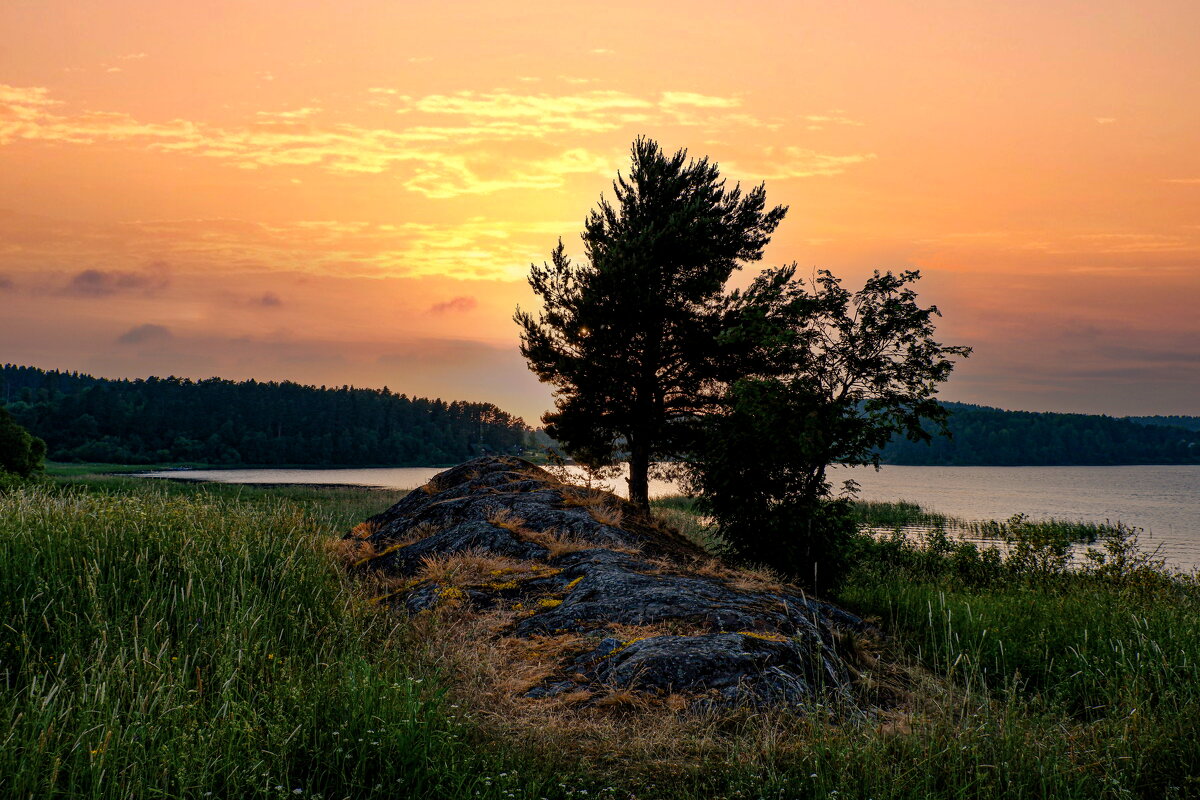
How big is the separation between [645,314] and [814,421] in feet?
25.1

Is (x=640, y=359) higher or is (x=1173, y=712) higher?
(x=640, y=359)

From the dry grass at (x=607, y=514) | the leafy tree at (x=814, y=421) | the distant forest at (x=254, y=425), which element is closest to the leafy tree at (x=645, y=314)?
the leafy tree at (x=814, y=421)

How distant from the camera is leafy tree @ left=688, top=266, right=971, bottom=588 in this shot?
14.2 m

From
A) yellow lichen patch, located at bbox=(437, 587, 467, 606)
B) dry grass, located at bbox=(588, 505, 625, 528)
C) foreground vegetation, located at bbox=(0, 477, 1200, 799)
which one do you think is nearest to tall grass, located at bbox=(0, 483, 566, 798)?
foreground vegetation, located at bbox=(0, 477, 1200, 799)

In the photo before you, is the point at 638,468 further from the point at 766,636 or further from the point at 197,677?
the point at 197,677

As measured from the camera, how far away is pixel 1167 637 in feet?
25.5

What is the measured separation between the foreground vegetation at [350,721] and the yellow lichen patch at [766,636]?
907mm

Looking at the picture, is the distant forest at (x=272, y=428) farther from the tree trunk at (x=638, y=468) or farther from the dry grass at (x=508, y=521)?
the dry grass at (x=508, y=521)

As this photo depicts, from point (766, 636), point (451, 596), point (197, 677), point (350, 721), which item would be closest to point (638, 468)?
point (451, 596)

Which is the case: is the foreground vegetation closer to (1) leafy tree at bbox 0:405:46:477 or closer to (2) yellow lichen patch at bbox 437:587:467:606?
(2) yellow lichen patch at bbox 437:587:467:606

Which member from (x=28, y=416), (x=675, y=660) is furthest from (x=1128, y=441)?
(x=28, y=416)

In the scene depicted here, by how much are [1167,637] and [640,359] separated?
47.9 feet

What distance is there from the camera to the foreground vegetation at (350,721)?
410 cm

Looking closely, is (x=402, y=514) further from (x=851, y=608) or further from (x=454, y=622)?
(x=851, y=608)
